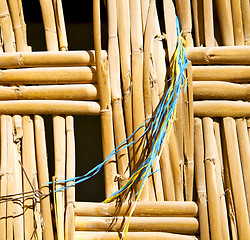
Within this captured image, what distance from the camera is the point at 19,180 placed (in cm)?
123

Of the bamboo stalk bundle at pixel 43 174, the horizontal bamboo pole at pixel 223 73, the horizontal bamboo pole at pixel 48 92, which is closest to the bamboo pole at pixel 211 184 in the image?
the horizontal bamboo pole at pixel 223 73

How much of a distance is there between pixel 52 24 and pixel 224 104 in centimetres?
58

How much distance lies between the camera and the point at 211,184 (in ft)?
3.91

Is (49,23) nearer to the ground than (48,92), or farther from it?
farther from it

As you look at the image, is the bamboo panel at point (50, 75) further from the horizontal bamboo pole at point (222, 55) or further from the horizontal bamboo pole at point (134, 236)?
the horizontal bamboo pole at point (134, 236)

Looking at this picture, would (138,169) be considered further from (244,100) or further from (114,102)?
(244,100)

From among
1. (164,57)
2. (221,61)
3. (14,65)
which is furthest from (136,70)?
(14,65)

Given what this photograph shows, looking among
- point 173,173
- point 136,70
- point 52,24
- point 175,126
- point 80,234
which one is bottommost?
point 80,234

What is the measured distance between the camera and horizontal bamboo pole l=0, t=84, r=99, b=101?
125 cm

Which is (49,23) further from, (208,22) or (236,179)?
(236,179)

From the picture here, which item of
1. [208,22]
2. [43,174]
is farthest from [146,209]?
[208,22]

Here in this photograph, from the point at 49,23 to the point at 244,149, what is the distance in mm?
701

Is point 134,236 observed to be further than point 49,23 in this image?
No

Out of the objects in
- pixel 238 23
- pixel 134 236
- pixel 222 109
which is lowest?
pixel 134 236
